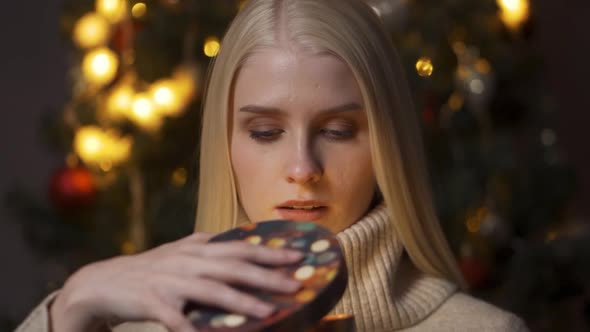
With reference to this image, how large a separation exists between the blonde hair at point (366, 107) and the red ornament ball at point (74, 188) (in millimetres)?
1359

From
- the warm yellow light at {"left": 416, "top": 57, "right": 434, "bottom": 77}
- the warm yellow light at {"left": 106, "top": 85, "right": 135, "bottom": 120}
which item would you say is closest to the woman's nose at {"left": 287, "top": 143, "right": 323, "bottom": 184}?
the warm yellow light at {"left": 416, "top": 57, "right": 434, "bottom": 77}

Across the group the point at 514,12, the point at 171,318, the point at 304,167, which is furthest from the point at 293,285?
the point at 514,12

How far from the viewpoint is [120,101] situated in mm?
2439

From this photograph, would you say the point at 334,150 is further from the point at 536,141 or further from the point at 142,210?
the point at 536,141

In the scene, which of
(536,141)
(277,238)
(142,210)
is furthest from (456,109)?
(277,238)

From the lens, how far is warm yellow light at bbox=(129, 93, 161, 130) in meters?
2.38

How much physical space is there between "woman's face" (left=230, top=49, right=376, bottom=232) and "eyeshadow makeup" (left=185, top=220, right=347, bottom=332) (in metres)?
0.22

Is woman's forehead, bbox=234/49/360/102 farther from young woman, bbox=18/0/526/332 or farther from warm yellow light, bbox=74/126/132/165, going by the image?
warm yellow light, bbox=74/126/132/165

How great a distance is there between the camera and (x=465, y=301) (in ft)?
4.33

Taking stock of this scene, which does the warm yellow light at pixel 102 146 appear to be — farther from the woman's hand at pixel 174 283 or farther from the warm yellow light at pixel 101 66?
the woman's hand at pixel 174 283

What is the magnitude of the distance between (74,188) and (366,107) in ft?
5.28

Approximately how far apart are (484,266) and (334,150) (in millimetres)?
1504

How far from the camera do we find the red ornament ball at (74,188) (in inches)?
104

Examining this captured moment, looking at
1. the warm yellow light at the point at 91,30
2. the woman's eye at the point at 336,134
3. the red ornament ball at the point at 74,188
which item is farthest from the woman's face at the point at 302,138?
the red ornament ball at the point at 74,188
